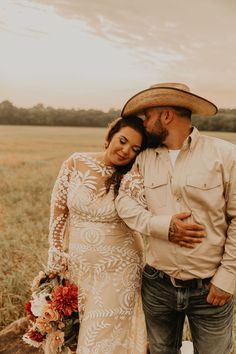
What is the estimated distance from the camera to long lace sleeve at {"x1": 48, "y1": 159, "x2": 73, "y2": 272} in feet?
9.71

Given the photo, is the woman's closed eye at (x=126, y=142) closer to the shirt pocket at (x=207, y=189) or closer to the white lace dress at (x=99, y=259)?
the white lace dress at (x=99, y=259)

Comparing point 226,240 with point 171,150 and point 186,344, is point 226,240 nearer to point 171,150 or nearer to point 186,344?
point 171,150

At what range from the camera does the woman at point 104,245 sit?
Result: 9.11ft

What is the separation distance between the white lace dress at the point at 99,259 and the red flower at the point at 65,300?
93 millimetres

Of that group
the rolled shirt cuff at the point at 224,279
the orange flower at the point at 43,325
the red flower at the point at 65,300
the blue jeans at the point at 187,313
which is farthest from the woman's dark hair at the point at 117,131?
the orange flower at the point at 43,325

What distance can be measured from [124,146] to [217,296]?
1.07m

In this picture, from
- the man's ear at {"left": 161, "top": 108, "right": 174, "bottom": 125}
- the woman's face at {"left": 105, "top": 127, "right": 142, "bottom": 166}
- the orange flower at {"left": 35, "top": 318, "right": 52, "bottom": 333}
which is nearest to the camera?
the man's ear at {"left": 161, "top": 108, "right": 174, "bottom": 125}

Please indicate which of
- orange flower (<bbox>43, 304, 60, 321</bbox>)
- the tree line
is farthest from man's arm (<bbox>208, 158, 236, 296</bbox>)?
the tree line

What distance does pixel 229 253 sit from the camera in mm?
2422

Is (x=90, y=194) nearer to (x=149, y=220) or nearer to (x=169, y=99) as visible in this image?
(x=149, y=220)

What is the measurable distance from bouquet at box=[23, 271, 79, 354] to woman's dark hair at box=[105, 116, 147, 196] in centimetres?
75

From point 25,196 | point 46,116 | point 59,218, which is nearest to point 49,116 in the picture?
point 46,116

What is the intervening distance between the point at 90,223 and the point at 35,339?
0.93 m

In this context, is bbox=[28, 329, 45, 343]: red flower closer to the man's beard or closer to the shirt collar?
the man's beard
